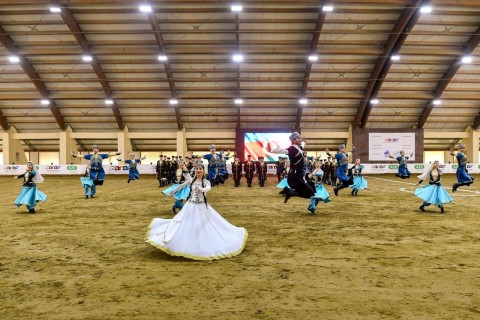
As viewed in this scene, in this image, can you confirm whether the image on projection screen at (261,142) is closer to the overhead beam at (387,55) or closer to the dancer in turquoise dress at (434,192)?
the overhead beam at (387,55)

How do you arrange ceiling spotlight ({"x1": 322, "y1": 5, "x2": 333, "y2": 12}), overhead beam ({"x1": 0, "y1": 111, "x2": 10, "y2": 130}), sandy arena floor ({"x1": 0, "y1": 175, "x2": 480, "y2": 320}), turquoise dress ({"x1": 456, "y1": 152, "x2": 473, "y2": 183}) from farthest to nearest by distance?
overhead beam ({"x1": 0, "y1": 111, "x2": 10, "y2": 130}), ceiling spotlight ({"x1": 322, "y1": 5, "x2": 333, "y2": 12}), turquoise dress ({"x1": 456, "y1": 152, "x2": 473, "y2": 183}), sandy arena floor ({"x1": 0, "y1": 175, "x2": 480, "y2": 320})

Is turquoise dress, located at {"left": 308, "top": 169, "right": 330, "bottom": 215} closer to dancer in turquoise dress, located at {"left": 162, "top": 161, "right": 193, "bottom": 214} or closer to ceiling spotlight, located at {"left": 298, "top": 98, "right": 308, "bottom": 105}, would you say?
dancer in turquoise dress, located at {"left": 162, "top": 161, "right": 193, "bottom": 214}

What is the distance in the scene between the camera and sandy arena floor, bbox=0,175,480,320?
4.27 meters

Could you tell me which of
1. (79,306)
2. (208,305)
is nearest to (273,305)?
(208,305)

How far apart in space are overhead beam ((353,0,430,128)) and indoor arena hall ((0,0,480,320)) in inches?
6.2

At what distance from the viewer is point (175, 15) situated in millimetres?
26891

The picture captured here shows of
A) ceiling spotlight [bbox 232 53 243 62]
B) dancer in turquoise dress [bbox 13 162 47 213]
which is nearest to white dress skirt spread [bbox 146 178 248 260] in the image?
dancer in turquoise dress [bbox 13 162 47 213]

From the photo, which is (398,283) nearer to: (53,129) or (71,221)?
(71,221)

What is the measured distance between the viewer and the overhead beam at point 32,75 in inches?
1115

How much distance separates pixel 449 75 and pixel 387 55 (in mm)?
6703

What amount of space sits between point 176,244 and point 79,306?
89.3 inches

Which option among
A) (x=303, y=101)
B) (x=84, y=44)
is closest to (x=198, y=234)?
(x=84, y=44)

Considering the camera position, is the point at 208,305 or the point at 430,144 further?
the point at 430,144

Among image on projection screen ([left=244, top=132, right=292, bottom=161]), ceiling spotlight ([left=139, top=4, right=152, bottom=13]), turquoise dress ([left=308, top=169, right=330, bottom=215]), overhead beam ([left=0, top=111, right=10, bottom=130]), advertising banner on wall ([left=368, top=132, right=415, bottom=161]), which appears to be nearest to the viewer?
turquoise dress ([left=308, top=169, right=330, bottom=215])
